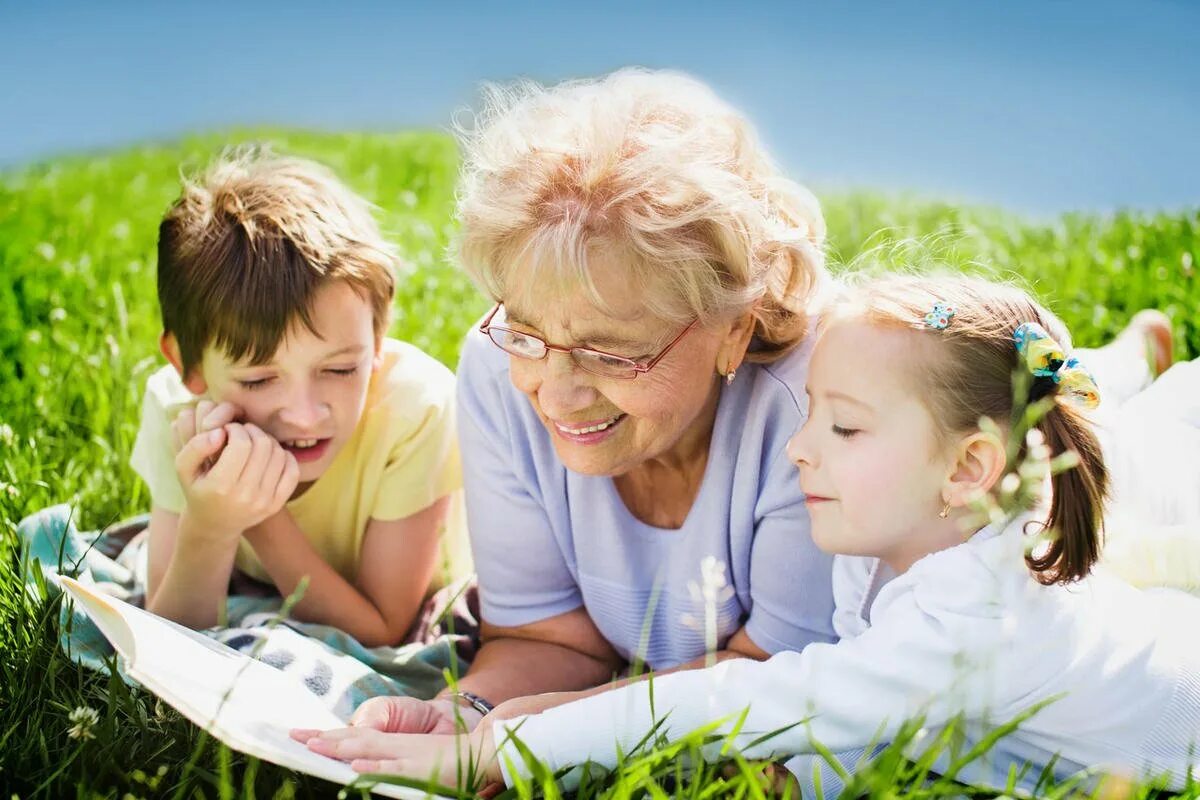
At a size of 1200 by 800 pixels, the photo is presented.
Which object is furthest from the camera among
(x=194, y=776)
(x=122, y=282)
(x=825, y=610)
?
(x=122, y=282)

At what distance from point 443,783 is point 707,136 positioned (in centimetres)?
169

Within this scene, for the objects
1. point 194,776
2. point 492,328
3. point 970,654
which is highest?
point 492,328

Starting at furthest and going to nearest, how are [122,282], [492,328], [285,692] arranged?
[122,282] → [492,328] → [285,692]

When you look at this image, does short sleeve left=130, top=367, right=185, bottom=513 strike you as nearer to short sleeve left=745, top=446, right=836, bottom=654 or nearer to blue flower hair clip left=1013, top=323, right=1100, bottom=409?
short sleeve left=745, top=446, right=836, bottom=654

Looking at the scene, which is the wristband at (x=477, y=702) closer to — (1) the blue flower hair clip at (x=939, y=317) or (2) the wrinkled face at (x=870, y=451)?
(2) the wrinkled face at (x=870, y=451)

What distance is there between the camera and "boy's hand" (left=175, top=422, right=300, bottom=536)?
3.57m

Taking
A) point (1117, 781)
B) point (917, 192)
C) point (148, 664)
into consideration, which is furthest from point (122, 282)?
point (917, 192)

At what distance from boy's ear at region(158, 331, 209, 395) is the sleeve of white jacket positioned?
65.8 inches

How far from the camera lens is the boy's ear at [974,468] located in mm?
2809

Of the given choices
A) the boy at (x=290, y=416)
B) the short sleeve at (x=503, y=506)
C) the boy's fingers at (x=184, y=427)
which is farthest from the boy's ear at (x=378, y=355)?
the boy's fingers at (x=184, y=427)

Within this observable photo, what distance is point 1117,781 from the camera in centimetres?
267

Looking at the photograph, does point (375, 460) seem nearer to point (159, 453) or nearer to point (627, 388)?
point (159, 453)

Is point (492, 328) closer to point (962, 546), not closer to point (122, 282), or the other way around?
point (962, 546)

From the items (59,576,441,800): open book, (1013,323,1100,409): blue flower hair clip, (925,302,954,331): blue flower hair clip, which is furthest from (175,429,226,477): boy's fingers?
(1013,323,1100,409): blue flower hair clip
